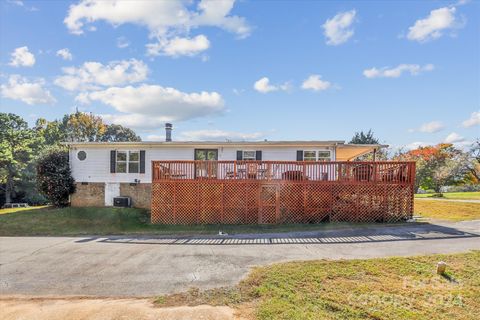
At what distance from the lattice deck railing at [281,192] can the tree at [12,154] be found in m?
20.8

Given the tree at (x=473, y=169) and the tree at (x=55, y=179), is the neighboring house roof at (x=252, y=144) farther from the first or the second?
the tree at (x=473, y=169)

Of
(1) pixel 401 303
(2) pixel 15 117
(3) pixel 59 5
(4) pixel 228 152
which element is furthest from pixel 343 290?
(2) pixel 15 117

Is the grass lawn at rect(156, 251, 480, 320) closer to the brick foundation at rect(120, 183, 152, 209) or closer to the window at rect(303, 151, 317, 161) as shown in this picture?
the window at rect(303, 151, 317, 161)

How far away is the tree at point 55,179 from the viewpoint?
14297 millimetres

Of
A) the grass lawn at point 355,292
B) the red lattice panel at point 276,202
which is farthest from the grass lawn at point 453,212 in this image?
the grass lawn at point 355,292

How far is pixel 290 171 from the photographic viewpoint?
454 inches

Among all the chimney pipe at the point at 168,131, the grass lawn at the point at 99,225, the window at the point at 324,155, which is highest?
the chimney pipe at the point at 168,131

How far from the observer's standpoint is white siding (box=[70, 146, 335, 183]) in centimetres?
1428

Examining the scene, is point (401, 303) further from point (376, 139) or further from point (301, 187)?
point (376, 139)

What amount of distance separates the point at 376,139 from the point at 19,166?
133ft

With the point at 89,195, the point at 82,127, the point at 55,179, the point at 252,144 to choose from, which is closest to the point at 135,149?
the point at 89,195

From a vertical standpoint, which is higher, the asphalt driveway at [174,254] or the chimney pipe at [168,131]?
the chimney pipe at [168,131]

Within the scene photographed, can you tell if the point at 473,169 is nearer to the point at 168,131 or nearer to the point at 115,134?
the point at 168,131

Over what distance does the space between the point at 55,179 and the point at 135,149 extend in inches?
163
